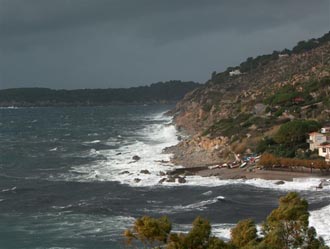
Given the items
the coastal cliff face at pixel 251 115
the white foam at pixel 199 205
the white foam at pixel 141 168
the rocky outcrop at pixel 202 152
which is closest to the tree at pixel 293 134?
the coastal cliff face at pixel 251 115

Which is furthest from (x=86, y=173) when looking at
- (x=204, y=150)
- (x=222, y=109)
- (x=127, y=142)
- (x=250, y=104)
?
(x=222, y=109)

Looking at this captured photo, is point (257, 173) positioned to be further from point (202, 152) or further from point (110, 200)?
point (202, 152)

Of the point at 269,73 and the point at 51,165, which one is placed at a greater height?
the point at 269,73

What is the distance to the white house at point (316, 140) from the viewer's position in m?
74.5

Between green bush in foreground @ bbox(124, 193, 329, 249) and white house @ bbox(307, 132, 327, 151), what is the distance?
162 ft

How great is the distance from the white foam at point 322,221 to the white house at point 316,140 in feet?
85.1

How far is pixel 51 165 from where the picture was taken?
86.7 m

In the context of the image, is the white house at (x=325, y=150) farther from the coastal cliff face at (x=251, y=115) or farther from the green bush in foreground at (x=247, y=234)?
the green bush in foreground at (x=247, y=234)

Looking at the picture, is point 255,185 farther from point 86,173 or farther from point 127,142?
point 127,142

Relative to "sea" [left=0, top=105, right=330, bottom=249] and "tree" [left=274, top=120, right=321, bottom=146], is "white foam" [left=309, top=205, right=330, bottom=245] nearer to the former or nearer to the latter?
"sea" [left=0, top=105, right=330, bottom=249]

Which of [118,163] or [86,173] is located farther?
[118,163]

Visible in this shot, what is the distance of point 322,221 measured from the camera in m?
45.0

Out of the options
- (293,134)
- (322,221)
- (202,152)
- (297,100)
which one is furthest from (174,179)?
(297,100)

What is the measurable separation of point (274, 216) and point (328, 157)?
4777cm
